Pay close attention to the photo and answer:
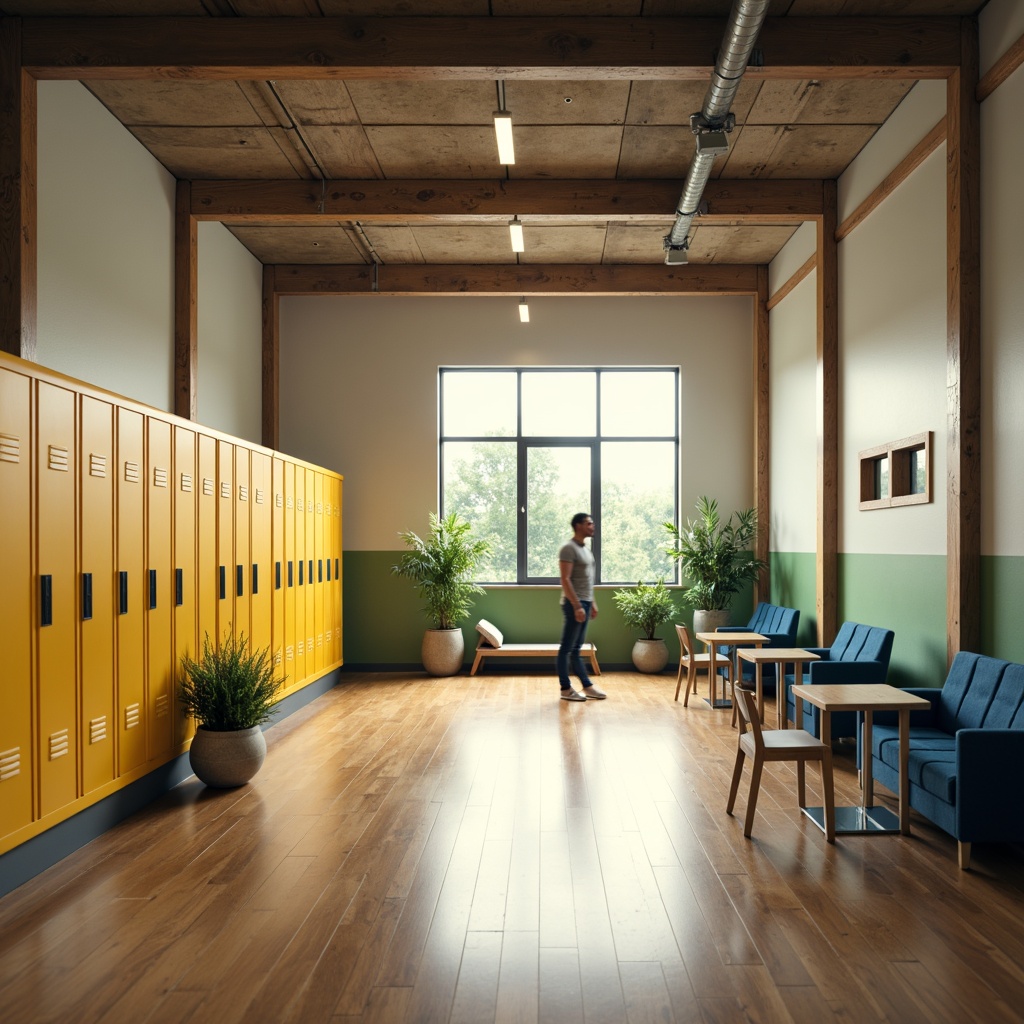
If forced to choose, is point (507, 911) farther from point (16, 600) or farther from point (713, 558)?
point (713, 558)

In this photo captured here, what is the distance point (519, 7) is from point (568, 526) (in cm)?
627

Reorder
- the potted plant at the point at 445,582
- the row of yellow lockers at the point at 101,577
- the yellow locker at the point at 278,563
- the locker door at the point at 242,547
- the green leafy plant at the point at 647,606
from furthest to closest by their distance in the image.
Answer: the green leafy plant at the point at 647,606, the potted plant at the point at 445,582, the yellow locker at the point at 278,563, the locker door at the point at 242,547, the row of yellow lockers at the point at 101,577

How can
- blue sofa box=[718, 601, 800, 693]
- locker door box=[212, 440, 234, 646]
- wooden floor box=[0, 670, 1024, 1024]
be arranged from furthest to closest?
1. blue sofa box=[718, 601, 800, 693]
2. locker door box=[212, 440, 234, 646]
3. wooden floor box=[0, 670, 1024, 1024]

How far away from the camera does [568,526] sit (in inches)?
421

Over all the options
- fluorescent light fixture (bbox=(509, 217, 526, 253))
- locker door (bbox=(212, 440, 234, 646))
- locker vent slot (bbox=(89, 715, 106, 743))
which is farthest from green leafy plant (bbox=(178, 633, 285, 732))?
fluorescent light fixture (bbox=(509, 217, 526, 253))

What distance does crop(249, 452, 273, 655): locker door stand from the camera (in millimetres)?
7023

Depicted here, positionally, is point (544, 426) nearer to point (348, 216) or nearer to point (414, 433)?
point (414, 433)

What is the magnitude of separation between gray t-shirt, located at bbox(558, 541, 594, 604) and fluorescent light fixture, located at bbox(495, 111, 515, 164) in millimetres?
3615

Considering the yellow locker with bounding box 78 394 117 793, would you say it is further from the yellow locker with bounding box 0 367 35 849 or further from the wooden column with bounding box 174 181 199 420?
the wooden column with bounding box 174 181 199 420

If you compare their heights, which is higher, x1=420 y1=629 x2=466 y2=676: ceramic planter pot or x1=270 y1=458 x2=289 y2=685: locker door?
x1=270 y1=458 x2=289 y2=685: locker door

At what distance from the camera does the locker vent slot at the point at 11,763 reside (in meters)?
3.70

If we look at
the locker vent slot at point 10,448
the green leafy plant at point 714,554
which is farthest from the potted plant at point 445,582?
the locker vent slot at point 10,448

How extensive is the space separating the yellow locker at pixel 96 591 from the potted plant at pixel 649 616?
637 cm

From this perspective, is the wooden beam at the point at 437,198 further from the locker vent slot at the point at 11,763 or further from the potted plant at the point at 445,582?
the locker vent slot at the point at 11,763
